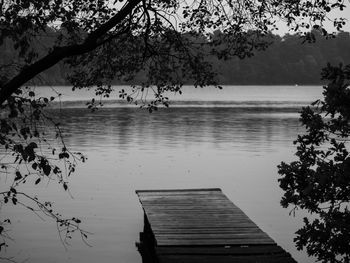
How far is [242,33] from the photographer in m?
12.0

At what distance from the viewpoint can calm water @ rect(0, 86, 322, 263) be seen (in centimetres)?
1731

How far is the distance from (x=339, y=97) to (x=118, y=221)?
1359cm

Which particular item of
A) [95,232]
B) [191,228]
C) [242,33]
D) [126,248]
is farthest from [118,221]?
[242,33]

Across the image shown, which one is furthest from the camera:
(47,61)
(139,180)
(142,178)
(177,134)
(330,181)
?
(177,134)

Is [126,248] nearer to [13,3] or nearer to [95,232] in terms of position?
[95,232]

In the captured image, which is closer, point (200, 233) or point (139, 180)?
point (200, 233)

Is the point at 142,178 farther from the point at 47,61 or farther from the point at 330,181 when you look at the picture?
the point at 330,181

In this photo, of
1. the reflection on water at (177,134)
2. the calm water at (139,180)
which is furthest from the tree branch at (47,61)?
the reflection on water at (177,134)

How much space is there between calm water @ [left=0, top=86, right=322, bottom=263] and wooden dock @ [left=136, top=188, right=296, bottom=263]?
5.50ft

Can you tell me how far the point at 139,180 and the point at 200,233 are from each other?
15.1 m

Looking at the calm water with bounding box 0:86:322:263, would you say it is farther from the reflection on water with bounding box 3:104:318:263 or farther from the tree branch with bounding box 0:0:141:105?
the tree branch with bounding box 0:0:141:105

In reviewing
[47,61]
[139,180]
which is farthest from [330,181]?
[139,180]

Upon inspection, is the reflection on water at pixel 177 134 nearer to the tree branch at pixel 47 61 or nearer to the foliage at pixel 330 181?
the tree branch at pixel 47 61

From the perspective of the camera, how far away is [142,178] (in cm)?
2889
